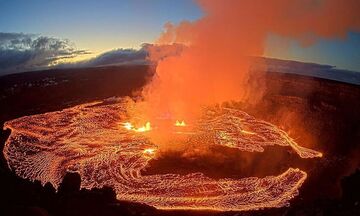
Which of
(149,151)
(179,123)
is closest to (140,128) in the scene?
(179,123)

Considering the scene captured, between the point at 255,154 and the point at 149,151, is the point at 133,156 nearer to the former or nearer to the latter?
the point at 149,151

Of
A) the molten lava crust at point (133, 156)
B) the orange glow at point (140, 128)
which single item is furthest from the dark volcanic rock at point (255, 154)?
the orange glow at point (140, 128)

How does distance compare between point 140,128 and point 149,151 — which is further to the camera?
point 140,128

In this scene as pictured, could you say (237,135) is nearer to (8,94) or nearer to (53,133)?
(53,133)

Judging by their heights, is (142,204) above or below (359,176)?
below

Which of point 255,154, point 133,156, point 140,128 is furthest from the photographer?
point 140,128

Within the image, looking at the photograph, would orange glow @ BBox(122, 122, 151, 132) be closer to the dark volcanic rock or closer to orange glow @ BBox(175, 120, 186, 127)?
orange glow @ BBox(175, 120, 186, 127)

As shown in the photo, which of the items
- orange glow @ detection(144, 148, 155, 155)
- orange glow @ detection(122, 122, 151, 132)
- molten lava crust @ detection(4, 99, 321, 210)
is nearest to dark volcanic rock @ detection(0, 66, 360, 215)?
molten lava crust @ detection(4, 99, 321, 210)

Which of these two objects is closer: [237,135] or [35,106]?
[237,135]

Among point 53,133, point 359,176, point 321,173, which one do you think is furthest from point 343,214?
point 53,133
